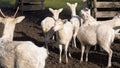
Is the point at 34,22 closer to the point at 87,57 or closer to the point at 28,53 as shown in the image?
the point at 87,57

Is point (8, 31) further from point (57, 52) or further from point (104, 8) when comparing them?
point (104, 8)

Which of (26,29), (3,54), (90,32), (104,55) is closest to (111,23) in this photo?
(104,55)

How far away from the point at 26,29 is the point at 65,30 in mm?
6079

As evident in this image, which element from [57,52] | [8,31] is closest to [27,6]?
[57,52]

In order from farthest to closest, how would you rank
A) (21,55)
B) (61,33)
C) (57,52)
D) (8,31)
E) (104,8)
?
(104,8)
(57,52)
(61,33)
(8,31)
(21,55)

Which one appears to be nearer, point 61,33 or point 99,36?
point 99,36

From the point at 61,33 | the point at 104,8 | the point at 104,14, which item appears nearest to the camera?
the point at 61,33

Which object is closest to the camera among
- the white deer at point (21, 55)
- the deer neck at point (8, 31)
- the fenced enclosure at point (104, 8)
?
the white deer at point (21, 55)

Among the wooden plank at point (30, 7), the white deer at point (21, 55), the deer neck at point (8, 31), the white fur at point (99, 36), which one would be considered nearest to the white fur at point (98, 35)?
the white fur at point (99, 36)

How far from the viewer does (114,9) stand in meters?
17.0

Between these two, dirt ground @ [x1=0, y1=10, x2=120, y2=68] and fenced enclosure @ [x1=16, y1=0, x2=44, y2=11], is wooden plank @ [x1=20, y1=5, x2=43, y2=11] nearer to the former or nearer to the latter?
fenced enclosure @ [x1=16, y1=0, x2=44, y2=11]

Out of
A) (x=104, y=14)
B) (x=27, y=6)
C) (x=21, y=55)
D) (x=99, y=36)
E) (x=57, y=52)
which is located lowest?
(x=57, y=52)

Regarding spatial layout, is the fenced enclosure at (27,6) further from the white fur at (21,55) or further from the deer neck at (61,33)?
the white fur at (21,55)

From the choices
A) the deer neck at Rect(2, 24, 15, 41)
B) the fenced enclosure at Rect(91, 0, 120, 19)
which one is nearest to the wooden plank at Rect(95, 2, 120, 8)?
the fenced enclosure at Rect(91, 0, 120, 19)
